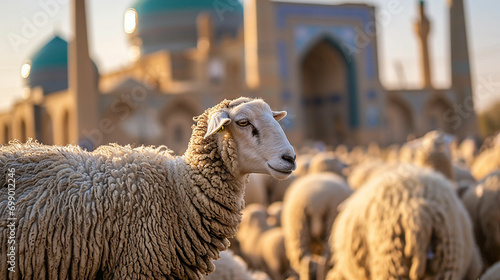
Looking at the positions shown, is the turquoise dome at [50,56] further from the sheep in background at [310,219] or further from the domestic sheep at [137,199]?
the domestic sheep at [137,199]

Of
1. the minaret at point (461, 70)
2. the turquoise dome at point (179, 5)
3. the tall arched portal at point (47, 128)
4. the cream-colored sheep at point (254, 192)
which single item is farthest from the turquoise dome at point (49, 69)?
the cream-colored sheep at point (254, 192)

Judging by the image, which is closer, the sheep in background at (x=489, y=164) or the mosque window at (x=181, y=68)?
the sheep in background at (x=489, y=164)

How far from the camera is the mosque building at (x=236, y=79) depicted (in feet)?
76.9

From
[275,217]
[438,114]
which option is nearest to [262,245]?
[275,217]

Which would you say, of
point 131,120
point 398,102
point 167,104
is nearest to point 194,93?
point 167,104

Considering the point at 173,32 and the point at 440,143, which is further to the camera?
the point at 173,32

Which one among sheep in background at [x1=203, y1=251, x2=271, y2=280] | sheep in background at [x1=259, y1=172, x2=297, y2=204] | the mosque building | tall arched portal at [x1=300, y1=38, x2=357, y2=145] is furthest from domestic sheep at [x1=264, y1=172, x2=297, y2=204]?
tall arched portal at [x1=300, y1=38, x2=357, y2=145]

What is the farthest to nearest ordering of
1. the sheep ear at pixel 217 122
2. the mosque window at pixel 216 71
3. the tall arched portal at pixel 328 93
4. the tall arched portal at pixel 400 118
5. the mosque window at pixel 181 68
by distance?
the tall arched portal at pixel 400 118
the mosque window at pixel 181 68
the mosque window at pixel 216 71
the tall arched portal at pixel 328 93
the sheep ear at pixel 217 122

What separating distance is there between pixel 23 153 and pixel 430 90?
30747 millimetres

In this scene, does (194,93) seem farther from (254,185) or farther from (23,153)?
(23,153)

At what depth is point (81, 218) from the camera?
2396 mm

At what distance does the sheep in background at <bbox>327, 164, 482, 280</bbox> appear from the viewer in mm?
3420

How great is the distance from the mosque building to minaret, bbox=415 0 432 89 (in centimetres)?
6

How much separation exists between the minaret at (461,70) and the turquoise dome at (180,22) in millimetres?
12126
